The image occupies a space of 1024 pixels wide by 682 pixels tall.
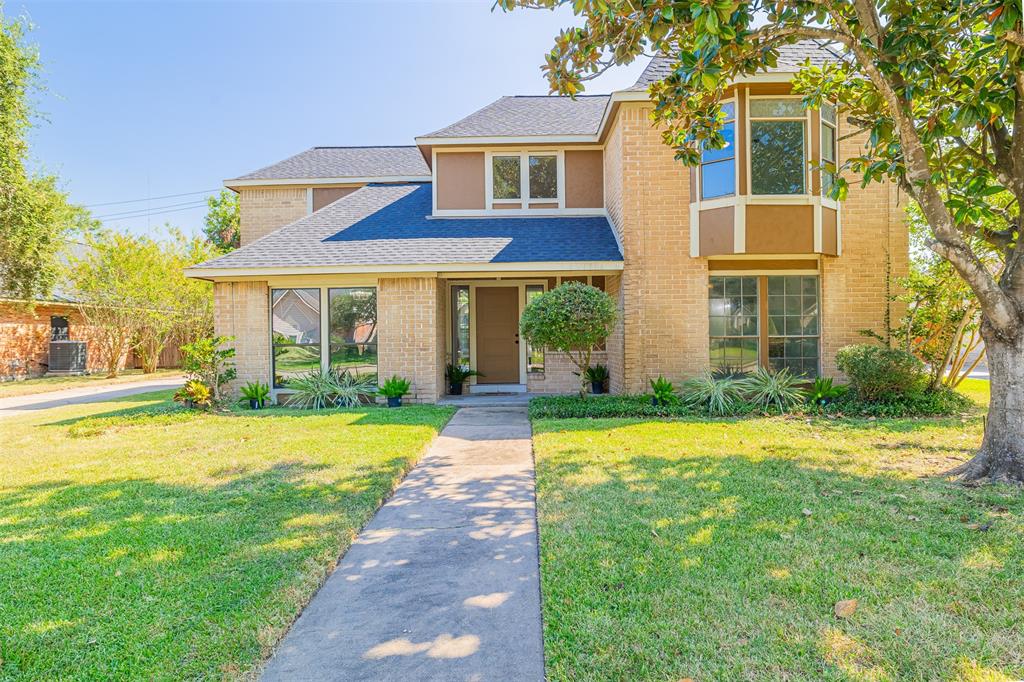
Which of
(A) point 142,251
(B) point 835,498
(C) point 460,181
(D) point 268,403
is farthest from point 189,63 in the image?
(B) point 835,498

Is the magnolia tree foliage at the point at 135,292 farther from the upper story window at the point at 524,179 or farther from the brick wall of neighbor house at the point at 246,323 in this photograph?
the upper story window at the point at 524,179

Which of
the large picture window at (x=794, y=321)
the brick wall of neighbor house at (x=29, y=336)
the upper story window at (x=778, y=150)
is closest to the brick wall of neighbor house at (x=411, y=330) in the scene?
the upper story window at (x=778, y=150)

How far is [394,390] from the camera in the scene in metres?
10.0

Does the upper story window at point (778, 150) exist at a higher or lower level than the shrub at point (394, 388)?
higher

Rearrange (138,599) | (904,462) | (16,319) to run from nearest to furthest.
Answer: (138,599) → (904,462) → (16,319)

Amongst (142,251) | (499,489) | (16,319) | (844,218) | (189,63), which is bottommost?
(499,489)

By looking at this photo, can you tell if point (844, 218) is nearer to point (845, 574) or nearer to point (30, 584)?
point (845, 574)

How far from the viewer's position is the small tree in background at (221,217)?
3136 centimetres

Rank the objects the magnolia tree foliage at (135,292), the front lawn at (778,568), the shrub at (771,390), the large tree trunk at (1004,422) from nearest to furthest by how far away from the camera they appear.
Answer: the front lawn at (778,568) → the large tree trunk at (1004,422) → the shrub at (771,390) → the magnolia tree foliage at (135,292)

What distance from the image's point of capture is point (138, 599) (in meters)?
2.89

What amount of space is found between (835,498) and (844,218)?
301 inches

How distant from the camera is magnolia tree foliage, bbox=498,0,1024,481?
4246 millimetres

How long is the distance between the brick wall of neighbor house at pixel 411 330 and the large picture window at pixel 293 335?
5.30 feet

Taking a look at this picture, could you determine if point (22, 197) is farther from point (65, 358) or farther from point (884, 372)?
point (884, 372)
